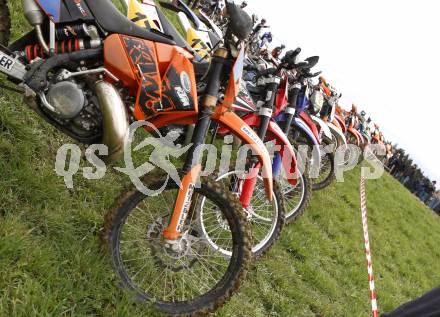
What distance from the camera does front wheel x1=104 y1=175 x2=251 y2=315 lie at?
8.18ft

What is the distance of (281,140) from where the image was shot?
3922 millimetres

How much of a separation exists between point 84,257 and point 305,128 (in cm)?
329

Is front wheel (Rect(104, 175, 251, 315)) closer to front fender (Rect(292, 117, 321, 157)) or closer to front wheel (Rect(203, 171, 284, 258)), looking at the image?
front wheel (Rect(203, 171, 284, 258))

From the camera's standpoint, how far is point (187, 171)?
250cm

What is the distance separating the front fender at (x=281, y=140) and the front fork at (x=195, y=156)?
1.24 m

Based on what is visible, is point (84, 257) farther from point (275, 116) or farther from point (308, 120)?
point (308, 120)

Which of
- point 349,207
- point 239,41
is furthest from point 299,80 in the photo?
point 349,207

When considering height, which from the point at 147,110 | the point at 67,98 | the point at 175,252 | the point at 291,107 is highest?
the point at 291,107

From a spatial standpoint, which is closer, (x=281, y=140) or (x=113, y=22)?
(x=113, y=22)

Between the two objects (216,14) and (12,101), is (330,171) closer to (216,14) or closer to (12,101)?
(12,101)

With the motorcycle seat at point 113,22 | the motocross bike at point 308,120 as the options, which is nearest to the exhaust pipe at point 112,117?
the motorcycle seat at point 113,22

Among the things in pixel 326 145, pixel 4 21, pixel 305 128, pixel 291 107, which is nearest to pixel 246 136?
pixel 291 107

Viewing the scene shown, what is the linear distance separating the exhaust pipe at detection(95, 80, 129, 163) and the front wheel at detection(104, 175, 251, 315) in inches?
13.6

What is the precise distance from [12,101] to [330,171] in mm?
4793
